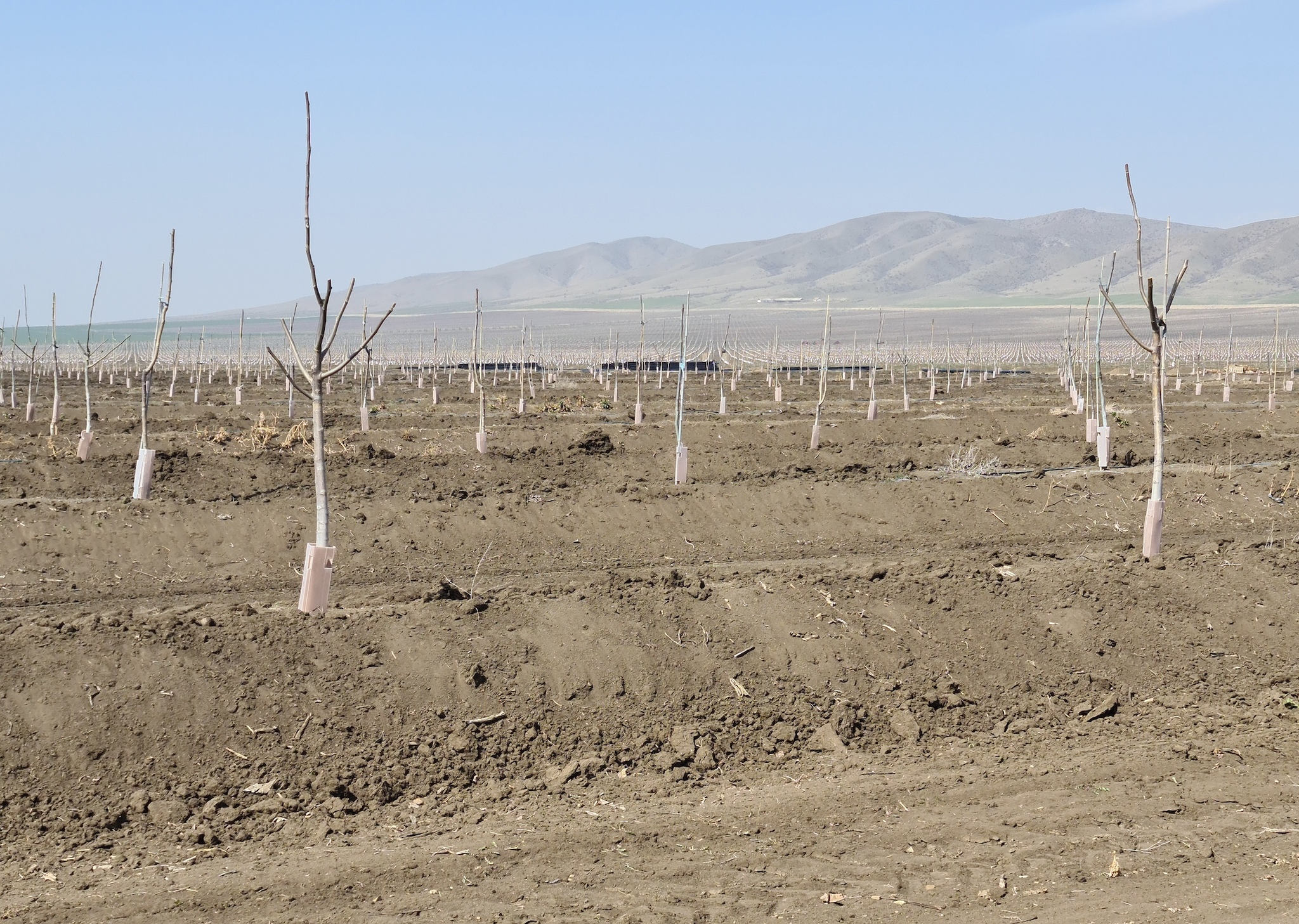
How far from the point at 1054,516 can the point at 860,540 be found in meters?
3.20

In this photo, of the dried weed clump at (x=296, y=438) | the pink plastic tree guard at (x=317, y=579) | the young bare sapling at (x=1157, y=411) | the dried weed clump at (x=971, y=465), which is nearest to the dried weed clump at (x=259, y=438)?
the dried weed clump at (x=296, y=438)

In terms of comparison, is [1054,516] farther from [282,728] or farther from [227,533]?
[282,728]

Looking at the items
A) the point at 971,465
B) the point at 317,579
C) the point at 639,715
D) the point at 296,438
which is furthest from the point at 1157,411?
the point at 296,438

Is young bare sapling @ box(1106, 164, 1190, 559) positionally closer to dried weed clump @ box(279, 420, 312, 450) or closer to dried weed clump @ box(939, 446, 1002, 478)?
dried weed clump @ box(939, 446, 1002, 478)

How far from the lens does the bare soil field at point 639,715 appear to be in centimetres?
612

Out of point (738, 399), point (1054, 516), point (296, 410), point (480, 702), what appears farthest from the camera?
point (738, 399)

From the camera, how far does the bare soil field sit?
6121mm

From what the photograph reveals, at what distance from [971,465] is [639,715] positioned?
1371 cm

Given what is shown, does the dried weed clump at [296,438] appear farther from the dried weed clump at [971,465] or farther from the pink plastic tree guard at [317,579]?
the pink plastic tree guard at [317,579]

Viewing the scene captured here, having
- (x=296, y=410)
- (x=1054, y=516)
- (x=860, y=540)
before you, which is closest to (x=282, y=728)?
(x=860, y=540)

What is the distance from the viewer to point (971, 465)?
828 inches

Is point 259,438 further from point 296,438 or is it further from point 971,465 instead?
point 971,465

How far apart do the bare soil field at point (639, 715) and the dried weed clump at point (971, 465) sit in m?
4.06

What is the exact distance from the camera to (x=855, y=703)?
353 inches
